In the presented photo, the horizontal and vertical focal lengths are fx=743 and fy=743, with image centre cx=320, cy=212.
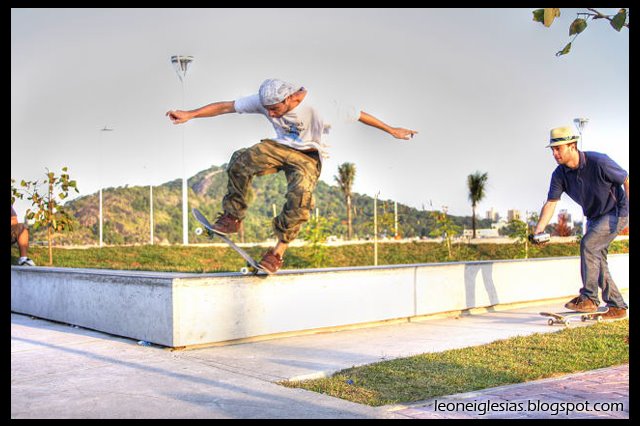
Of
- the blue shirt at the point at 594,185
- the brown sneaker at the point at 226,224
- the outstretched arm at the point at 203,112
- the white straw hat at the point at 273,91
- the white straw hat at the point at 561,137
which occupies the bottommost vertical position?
the brown sneaker at the point at 226,224

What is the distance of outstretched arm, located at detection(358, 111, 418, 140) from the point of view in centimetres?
730

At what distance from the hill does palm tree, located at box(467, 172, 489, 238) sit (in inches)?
95.3

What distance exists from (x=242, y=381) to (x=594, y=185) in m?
4.89

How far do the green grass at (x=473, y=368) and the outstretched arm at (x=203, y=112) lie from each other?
2715mm

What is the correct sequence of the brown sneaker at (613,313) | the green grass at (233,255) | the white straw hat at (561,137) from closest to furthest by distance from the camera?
the white straw hat at (561,137) → the brown sneaker at (613,313) → the green grass at (233,255)

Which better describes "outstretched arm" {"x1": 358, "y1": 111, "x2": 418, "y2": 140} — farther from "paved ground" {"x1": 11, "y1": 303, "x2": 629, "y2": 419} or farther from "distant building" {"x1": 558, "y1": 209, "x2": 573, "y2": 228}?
"distant building" {"x1": 558, "y1": 209, "x2": 573, "y2": 228}

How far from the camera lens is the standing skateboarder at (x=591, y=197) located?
27.2ft

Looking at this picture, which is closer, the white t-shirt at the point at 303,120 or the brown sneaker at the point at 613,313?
the white t-shirt at the point at 303,120

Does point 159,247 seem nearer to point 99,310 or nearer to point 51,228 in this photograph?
point 51,228

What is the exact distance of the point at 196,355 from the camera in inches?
269

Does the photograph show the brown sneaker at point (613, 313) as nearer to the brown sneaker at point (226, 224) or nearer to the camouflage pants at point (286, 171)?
the camouflage pants at point (286, 171)

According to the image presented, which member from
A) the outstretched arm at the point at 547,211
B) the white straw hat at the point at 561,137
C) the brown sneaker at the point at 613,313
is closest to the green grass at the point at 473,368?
the brown sneaker at the point at 613,313
